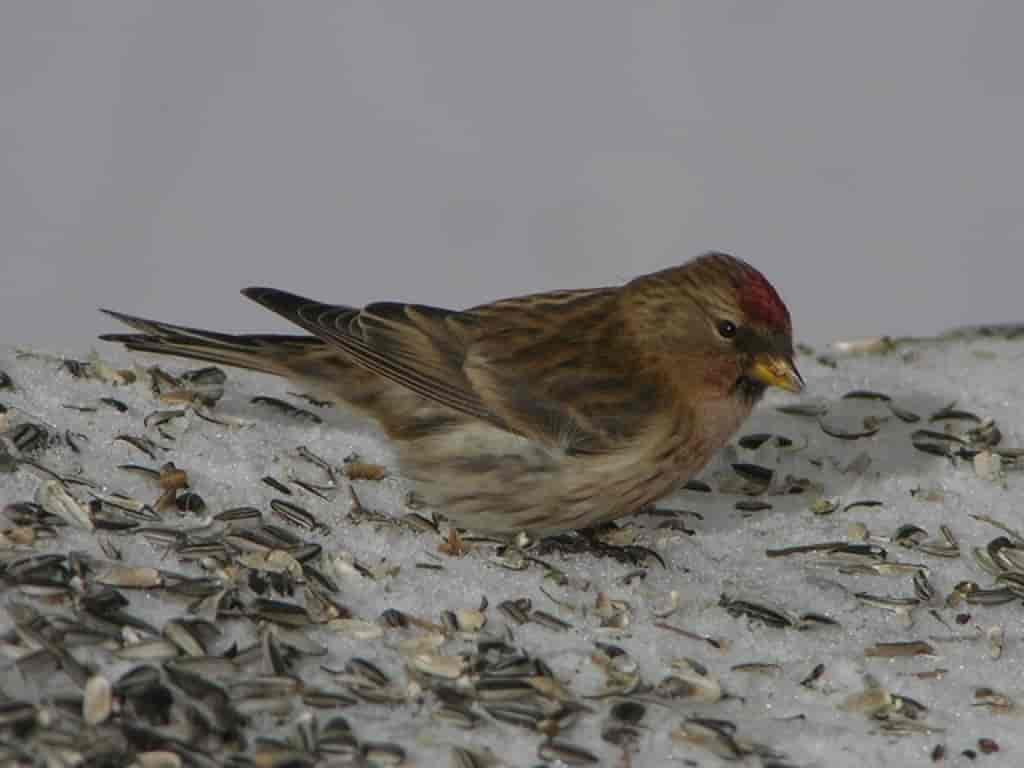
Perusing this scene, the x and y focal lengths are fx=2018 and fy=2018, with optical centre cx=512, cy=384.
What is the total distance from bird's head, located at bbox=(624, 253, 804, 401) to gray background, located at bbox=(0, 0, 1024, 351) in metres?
4.05

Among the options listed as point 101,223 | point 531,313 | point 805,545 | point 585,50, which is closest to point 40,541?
point 531,313

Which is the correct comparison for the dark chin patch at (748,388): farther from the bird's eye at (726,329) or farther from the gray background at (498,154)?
the gray background at (498,154)

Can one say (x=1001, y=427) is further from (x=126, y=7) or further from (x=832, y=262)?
(x=126, y=7)

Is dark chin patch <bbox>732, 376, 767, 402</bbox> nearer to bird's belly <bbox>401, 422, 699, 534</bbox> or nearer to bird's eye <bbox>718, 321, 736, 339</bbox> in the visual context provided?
bird's eye <bbox>718, 321, 736, 339</bbox>

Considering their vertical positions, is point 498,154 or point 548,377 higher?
point 498,154

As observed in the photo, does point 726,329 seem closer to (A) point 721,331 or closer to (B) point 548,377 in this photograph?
(A) point 721,331

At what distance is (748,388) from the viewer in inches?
239

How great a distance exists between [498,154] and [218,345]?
17.6 ft

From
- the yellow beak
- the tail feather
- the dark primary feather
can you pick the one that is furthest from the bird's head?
the tail feather

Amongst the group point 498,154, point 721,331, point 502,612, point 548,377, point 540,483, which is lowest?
point 502,612

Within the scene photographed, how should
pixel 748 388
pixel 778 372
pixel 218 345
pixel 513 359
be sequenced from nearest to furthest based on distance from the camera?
pixel 778 372, pixel 748 388, pixel 513 359, pixel 218 345

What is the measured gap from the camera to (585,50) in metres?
12.3

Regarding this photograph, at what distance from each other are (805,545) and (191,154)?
599cm

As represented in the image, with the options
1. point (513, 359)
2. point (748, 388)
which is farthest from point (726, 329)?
point (513, 359)
